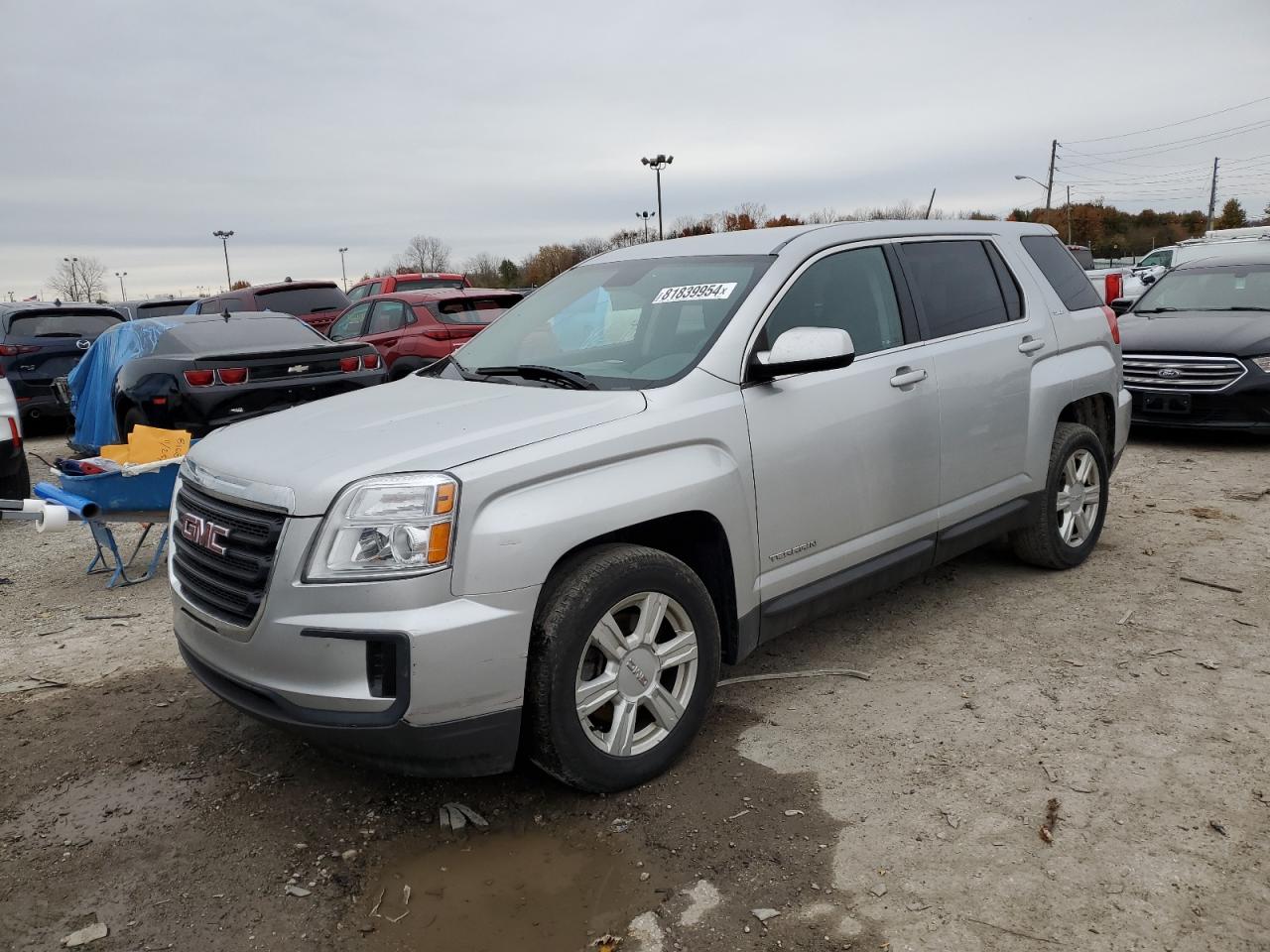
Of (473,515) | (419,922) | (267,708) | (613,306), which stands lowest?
(419,922)

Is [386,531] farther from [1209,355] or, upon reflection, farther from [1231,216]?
[1231,216]

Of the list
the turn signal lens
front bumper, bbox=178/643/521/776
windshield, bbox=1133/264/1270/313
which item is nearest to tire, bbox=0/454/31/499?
front bumper, bbox=178/643/521/776

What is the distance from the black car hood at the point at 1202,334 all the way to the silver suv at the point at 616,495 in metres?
4.68

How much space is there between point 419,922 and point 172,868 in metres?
0.86

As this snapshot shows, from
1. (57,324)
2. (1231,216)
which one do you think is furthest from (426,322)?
(1231,216)

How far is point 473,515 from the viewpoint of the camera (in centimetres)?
286

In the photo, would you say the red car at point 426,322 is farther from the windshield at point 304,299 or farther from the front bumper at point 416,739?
the front bumper at point 416,739

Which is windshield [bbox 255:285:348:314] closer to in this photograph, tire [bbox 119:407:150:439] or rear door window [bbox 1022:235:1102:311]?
tire [bbox 119:407:150:439]

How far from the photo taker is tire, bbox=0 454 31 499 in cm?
699

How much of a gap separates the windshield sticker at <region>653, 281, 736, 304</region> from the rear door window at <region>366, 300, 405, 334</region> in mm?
9336

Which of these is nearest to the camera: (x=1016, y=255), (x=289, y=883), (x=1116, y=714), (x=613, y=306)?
(x=289, y=883)

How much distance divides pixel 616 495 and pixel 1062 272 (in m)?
3.46

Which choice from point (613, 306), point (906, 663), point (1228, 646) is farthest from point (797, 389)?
point (1228, 646)

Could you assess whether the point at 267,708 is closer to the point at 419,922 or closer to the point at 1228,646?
the point at 419,922
